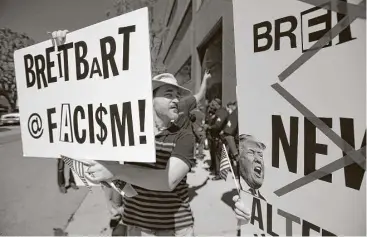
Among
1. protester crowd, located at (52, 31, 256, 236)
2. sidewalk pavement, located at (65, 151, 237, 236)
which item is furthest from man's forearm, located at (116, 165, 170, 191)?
sidewalk pavement, located at (65, 151, 237, 236)

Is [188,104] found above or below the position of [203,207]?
above

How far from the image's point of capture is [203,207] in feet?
4.96

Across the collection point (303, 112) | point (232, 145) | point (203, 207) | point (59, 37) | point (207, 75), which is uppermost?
point (59, 37)

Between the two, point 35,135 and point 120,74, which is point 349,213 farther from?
point 35,135

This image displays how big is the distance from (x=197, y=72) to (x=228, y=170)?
1.26ft

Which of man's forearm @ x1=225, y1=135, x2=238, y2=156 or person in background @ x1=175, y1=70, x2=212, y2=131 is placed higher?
person in background @ x1=175, y1=70, x2=212, y2=131

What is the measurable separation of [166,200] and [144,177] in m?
0.12

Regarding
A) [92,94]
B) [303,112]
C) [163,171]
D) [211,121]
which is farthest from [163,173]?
[303,112]

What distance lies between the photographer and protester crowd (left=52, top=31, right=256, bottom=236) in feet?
4.78

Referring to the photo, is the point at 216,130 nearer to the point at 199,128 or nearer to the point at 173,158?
the point at 199,128

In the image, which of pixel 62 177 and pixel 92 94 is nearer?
pixel 92 94

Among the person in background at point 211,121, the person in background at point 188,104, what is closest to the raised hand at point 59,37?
the person in background at point 188,104

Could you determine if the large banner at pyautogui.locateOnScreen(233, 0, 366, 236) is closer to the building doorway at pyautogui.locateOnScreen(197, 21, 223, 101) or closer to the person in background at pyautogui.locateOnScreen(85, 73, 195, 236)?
the building doorway at pyautogui.locateOnScreen(197, 21, 223, 101)

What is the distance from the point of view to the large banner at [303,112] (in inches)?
50.9
